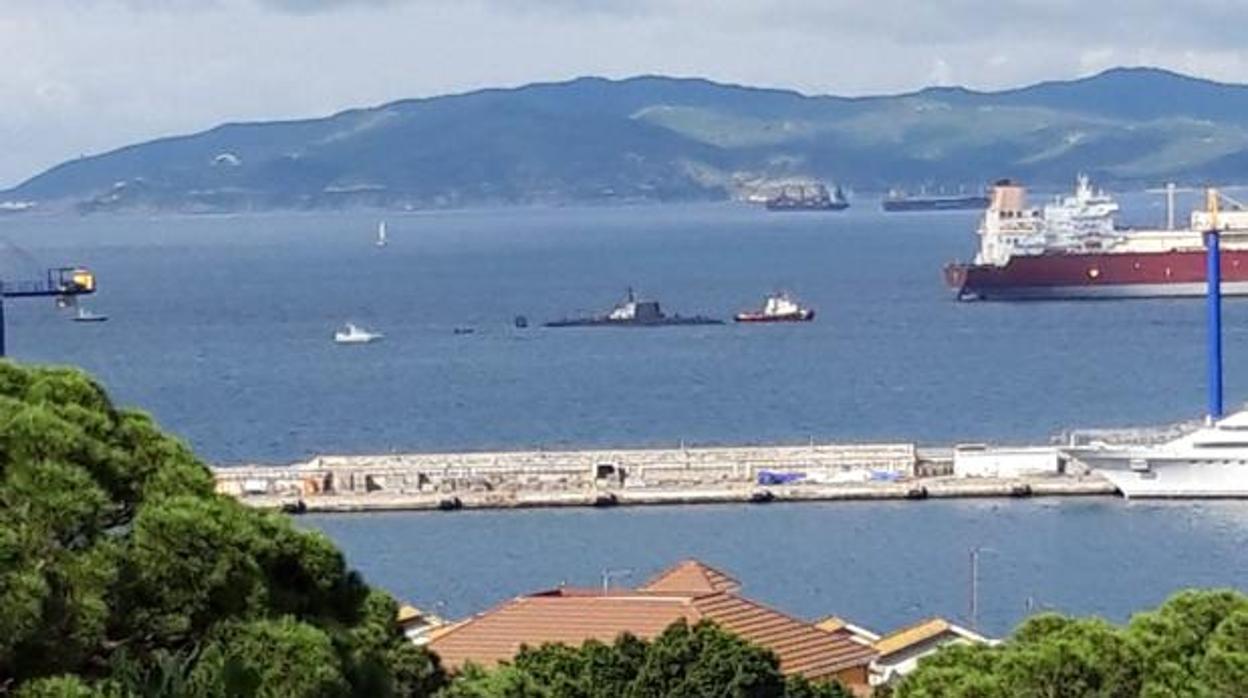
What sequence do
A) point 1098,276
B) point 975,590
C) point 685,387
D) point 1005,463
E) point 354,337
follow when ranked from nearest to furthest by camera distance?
point 975,590, point 1005,463, point 685,387, point 354,337, point 1098,276

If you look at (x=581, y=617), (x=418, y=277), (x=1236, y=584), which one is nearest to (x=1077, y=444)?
(x=1236, y=584)

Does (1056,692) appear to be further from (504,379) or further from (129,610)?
(504,379)

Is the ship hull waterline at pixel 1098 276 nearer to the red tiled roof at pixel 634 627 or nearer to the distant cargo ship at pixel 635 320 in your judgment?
the distant cargo ship at pixel 635 320

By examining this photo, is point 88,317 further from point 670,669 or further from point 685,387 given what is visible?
point 670,669

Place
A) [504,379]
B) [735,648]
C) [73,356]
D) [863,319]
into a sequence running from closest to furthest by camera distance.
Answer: [735,648]
[504,379]
[73,356]
[863,319]

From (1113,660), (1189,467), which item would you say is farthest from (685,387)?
(1113,660)

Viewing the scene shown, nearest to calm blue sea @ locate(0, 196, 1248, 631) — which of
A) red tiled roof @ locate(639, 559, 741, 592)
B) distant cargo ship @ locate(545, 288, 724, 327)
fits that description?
distant cargo ship @ locate(545, 288, 724, 327)
